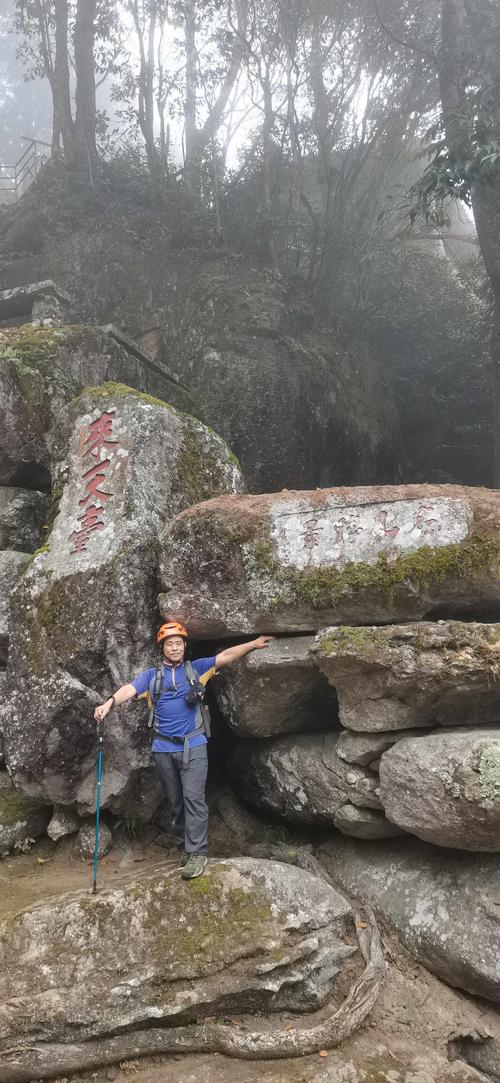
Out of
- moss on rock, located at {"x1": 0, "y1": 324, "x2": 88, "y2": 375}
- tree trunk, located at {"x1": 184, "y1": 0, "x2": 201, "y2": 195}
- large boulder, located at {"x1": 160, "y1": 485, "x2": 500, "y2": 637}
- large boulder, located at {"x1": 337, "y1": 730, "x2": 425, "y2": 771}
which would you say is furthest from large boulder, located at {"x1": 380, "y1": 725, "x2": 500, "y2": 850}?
tree trunk, located at {"x1": 184, "y1": 0, "x2": 201, "y2": 195}

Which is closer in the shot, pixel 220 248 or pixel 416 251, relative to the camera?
pixel 220 248

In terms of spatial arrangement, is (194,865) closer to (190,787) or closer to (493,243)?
(190,787)

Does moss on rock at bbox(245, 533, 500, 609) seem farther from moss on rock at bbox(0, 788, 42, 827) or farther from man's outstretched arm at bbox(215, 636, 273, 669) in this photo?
moss on rock at bbox(0, 788, 42, 827)

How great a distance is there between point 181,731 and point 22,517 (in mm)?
4896

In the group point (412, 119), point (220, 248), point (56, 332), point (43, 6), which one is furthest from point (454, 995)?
point (43, 6)

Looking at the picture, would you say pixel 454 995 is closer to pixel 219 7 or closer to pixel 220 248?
pixel 220 248

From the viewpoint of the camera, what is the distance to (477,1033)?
4766 millimetres

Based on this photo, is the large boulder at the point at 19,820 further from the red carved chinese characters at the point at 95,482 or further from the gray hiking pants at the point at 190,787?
the red carved chinese characters at the point at 95,482

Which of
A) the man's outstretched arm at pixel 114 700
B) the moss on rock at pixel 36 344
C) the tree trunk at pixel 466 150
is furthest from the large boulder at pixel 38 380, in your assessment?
the tree trunk at pixel 466 150

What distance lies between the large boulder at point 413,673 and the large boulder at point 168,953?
61.3 inches

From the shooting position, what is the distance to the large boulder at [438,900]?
4.89 meters

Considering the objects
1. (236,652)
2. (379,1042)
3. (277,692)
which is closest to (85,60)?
(236,652)

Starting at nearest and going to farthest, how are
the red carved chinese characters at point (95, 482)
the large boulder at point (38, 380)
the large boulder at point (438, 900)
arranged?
the large boulder at point (438, 900), the red carved chinese characters at point (95, 482), the large boulder at point (38, 380)

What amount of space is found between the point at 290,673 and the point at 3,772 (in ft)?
12.2
